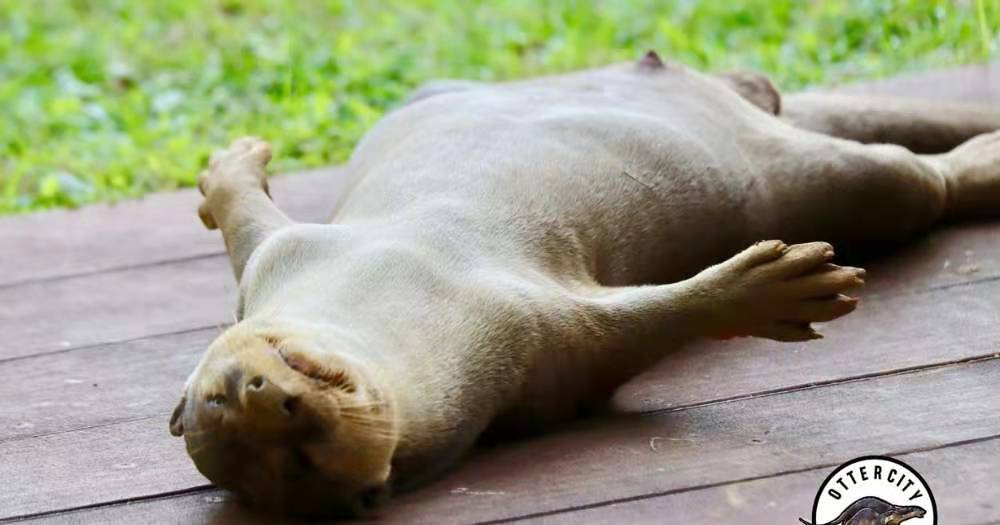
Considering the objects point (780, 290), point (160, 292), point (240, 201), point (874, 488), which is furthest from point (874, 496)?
point (160, 292)

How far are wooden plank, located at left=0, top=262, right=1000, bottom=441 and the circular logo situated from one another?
19.4 inches

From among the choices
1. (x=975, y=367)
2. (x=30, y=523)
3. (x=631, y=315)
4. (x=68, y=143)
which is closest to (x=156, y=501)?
(x=30, y=523)

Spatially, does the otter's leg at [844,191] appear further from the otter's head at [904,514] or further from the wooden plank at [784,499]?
the otter's head at [904,514]

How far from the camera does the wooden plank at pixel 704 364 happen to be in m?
3.26

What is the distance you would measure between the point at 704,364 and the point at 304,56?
375cm

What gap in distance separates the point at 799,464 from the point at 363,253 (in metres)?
0.89

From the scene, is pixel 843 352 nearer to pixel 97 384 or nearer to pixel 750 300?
pixel 750 300

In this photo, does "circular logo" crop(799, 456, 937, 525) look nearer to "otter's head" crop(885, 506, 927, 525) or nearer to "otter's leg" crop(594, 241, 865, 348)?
"otter's head" crop(885, 506, 927, 525)

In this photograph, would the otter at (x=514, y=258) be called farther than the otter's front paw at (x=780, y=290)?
No

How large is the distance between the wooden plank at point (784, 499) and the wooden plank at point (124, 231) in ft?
6.93

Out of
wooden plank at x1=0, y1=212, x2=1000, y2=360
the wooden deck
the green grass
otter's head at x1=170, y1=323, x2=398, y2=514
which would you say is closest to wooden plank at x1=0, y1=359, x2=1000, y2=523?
the wooden deck

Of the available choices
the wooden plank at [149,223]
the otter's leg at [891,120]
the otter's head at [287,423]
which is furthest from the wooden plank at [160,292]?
the otter's head at [287,423]

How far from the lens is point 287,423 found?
7.86 ft

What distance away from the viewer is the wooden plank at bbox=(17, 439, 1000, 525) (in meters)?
2.63
